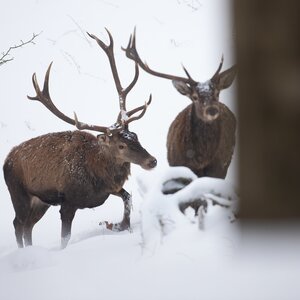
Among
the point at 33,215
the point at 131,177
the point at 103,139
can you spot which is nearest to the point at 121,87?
the point at 103,139

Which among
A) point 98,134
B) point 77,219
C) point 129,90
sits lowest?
point 77,219

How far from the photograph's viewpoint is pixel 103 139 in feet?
6.61

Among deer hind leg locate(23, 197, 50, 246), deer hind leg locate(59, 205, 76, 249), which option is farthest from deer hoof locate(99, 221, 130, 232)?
deer hind leg locate(23, 197, 50, 246)

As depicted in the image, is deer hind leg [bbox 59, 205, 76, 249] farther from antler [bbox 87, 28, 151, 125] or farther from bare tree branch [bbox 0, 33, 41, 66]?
bare tree branch [bbox 0, 33, 41, 66]

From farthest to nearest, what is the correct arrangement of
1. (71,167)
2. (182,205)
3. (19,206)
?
1. (71,167)
2. (19,206)
3. (182,205)

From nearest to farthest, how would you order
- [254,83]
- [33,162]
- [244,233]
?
[254,83], [244,233], [33,162]

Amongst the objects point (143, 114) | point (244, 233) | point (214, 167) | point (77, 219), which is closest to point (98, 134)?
point (143, 114)

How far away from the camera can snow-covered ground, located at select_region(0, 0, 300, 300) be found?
1857 mm

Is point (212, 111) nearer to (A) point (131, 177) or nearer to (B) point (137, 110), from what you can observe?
(B) point (137, 110)

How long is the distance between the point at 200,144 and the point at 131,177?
281 mm

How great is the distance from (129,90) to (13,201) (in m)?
0.59

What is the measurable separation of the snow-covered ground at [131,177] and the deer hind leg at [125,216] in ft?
0.07

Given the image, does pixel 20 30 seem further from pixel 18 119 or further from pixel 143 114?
pixel 143 114

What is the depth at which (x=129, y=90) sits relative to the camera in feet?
6.48
